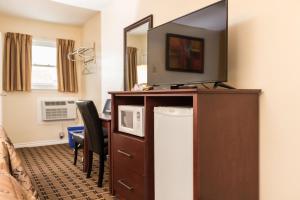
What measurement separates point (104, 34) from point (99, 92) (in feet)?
3.35

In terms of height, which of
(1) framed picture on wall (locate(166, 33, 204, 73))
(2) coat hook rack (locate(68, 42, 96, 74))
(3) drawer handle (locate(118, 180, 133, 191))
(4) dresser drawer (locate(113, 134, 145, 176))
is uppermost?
(2) coat hook rack (locate(68, 42, 96, 74))

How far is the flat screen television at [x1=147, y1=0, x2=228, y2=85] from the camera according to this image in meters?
1.69

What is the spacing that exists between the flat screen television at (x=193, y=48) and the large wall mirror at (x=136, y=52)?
0.60 metres

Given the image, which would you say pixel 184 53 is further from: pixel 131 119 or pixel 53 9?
pixel 53 9

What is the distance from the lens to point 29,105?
479 centimetres

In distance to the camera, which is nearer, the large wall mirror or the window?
the large wall mirror

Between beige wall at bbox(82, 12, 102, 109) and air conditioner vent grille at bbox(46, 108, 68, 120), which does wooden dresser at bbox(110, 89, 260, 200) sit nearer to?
beige wall at bbox(82, 12, 102, 109)

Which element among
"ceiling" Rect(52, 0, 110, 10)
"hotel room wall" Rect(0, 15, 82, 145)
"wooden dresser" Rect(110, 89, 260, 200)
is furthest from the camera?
"hotel room wall" Rect(0, 15, 82, 145)

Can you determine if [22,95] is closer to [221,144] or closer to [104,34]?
[104,34]

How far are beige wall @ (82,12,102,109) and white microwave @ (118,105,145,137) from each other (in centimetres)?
216

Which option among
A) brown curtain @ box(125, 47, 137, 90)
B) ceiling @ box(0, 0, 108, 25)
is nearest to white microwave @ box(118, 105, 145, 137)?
brown curtain @ box(125, 47, 137, 90)

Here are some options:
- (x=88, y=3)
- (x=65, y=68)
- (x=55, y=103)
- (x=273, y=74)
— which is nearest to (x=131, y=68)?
(x=88, y=3)

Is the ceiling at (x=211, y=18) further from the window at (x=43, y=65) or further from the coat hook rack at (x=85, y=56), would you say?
the window at (x=43, y=65)

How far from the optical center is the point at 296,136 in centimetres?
146
